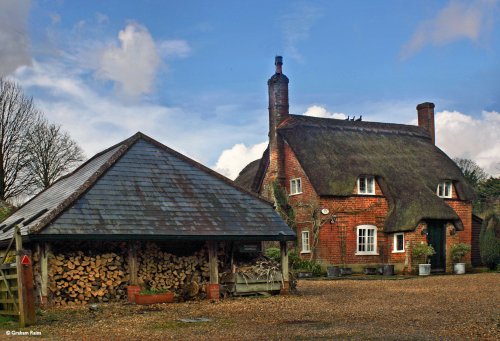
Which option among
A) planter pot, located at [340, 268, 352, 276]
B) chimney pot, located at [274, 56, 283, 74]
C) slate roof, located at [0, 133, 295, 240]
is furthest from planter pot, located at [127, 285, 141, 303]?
chimney pot, located at [274, 56, 283, 74]

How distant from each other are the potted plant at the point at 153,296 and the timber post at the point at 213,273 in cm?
137

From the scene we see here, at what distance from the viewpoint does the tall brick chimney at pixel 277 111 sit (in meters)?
36.3

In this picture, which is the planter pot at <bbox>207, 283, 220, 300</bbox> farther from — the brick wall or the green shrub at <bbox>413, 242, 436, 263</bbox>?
the green shrub at <bbox>413, 242, 436, 263</bbox>

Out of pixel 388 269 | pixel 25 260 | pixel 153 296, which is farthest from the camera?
pixel 388 269

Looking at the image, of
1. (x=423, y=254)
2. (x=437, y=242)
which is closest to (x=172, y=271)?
(x=423, y=254)

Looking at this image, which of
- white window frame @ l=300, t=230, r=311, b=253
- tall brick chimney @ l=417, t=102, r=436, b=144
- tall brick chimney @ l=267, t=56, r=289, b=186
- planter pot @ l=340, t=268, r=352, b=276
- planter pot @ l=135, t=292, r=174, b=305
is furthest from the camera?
tall brick chimney @ l=417, t=102, r=436, b=144

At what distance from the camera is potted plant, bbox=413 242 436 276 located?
102 feet

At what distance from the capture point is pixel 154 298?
57.9 feet

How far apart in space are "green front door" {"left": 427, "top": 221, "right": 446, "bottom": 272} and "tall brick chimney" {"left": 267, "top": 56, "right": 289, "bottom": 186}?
27.9ft

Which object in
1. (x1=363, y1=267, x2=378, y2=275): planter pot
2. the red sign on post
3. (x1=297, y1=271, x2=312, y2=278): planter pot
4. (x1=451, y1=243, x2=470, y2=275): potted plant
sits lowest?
(x1=363, y1=267, x2=378, y2=275): planter pot

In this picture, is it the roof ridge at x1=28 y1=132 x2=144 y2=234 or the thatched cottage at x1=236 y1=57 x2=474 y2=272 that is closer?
the roof ridge at x1=28 y1=132 x2=144 y2=234

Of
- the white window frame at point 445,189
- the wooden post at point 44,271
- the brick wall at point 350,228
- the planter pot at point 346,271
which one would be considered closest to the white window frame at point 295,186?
the brick wall at point 350,228

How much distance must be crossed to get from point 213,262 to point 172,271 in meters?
1.25

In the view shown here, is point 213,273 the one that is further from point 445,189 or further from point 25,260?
point 445,189
